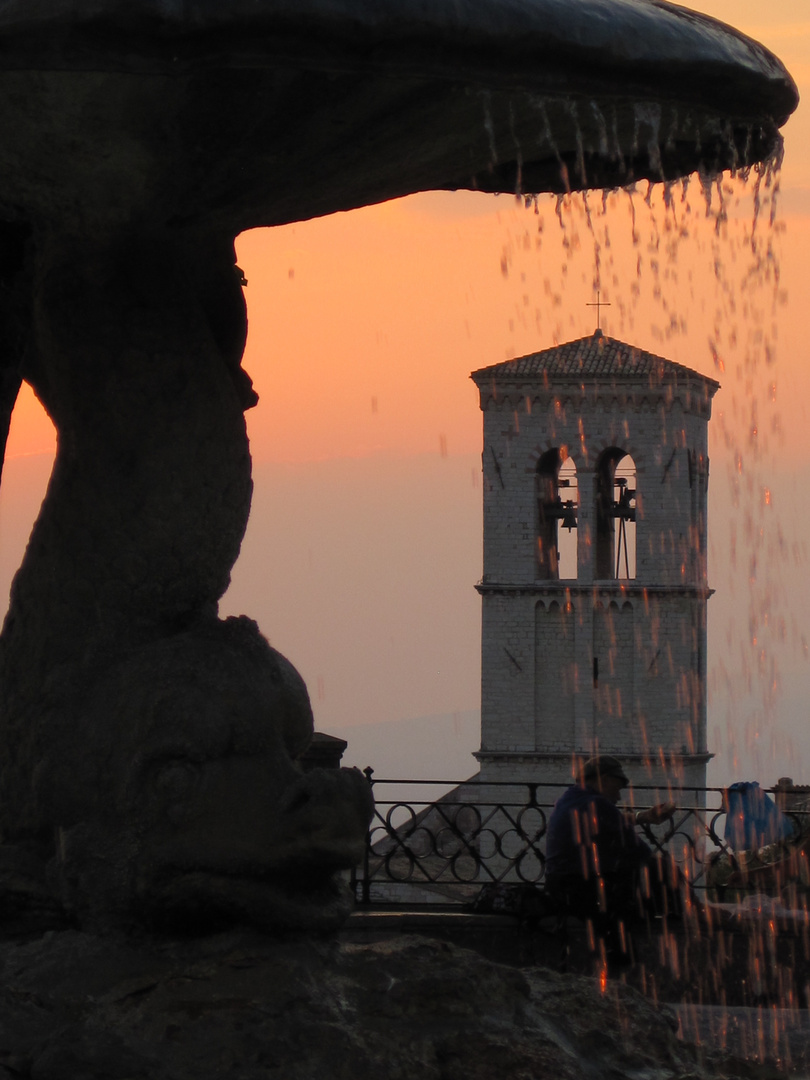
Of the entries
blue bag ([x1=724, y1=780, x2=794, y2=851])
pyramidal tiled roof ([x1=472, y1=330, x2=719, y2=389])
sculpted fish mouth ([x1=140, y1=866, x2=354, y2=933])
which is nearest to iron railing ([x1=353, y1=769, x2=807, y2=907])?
blue bag ([x1=724, y1=780, x2=794, y2=851])

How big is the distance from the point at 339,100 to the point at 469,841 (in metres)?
6.09

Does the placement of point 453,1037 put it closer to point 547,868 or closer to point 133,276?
point 133,276

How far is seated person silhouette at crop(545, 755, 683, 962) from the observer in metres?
7.34

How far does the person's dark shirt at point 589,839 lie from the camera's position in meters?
7.32

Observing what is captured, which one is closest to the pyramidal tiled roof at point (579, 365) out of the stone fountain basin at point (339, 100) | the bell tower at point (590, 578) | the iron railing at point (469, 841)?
the bell tower at point (590, 578)

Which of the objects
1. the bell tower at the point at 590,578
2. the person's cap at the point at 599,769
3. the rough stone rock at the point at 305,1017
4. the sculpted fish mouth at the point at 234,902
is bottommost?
the rough stone rock at the point at 305,1017

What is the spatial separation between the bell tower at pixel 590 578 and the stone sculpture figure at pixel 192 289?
180 ft

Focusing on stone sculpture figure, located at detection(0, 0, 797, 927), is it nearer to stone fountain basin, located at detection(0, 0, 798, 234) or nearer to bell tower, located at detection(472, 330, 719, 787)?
stone fountain basin, located at detection(0, 0, 798, 234)

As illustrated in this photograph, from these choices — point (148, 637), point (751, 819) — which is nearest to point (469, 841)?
point (751, 819)

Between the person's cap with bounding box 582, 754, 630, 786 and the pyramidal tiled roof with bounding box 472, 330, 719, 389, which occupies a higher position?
the pyramidal tiled roof with bounding box 472, 330, 719, 389

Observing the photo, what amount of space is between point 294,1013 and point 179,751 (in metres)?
0.66

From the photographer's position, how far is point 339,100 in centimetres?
439

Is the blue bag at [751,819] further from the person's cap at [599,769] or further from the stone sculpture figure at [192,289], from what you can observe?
the stone sculpture figure at [192,289]

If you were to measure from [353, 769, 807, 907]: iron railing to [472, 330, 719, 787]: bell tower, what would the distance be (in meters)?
2.57
